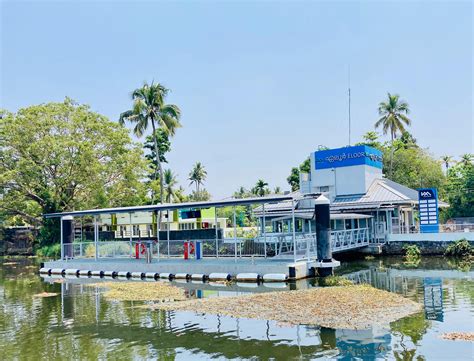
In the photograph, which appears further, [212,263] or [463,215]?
[463,215]

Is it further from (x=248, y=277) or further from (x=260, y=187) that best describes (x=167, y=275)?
(x=260, y=187)

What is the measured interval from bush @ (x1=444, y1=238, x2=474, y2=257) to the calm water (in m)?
11.7

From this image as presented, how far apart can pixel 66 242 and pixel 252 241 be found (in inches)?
560

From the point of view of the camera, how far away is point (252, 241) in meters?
25.4

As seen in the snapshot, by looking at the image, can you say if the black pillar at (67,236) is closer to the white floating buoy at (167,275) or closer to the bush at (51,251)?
the white floating buoy at (167,275)

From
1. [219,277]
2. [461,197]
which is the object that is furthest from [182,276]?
[461,197]

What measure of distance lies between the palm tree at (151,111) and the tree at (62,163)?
5.31 ft

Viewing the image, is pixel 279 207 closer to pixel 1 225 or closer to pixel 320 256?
pixel 320 256

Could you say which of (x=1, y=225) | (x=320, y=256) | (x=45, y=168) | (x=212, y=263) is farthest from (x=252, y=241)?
(x=1, y=225)

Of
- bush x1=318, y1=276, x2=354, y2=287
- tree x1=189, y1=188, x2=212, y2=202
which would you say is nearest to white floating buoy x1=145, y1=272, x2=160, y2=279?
bush x1=318, y1=276, x2=354, y2=287

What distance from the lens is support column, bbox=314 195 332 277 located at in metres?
22.2

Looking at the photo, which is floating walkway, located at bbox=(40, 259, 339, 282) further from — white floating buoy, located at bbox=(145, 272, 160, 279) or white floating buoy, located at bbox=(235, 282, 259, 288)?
white floating buoy, located at bbox=(235, 282, 259, 288)

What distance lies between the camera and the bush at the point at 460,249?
30594 mm

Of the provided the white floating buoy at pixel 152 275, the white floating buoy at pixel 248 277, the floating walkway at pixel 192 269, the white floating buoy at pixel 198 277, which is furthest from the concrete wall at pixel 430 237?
the white floating buoy at pixel 152 275
